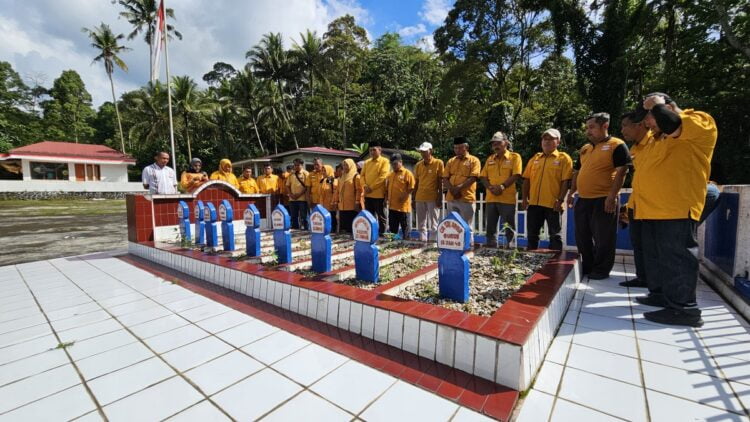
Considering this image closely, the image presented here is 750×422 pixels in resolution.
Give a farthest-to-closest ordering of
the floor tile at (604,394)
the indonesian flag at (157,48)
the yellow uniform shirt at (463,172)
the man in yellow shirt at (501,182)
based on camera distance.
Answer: the indonesian flag at (157,48)
the yellow uniform shirt at (463,172)
the man in yellow shirt at (501,182)
the floor tile at (604,394)

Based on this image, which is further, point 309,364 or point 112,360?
point 112,360

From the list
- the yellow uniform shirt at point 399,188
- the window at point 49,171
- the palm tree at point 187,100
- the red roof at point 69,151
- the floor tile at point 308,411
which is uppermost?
the palm tree at point 187,100

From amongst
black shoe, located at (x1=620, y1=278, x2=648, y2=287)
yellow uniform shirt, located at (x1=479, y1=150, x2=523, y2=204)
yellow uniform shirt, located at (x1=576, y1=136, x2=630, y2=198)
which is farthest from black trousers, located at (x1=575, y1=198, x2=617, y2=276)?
yellow uniform shirt, located at (x1=479, y1=150, x2=523, y2=204)

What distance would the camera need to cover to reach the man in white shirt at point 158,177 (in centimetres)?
575

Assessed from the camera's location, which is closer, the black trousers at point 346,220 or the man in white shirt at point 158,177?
the man in white shirt at point 158,177

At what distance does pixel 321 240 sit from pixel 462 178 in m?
2.49

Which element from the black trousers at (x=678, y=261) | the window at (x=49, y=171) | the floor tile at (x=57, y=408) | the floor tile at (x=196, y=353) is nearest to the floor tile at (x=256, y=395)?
the floor tile at (x=196, y=353)

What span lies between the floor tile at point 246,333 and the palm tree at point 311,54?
84.6 ft

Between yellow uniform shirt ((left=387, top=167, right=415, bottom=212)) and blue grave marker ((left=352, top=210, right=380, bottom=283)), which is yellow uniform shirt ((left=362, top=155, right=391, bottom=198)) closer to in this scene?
Result: yellow uniform shirt ((left=387, top=167, right=415, bottom=212))

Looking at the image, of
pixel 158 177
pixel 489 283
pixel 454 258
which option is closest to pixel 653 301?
pixel 489 283

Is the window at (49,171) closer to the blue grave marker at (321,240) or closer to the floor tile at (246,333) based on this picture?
the blue grave marker at (321,240)

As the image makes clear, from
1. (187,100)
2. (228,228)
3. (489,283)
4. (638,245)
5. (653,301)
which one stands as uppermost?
(187,100)

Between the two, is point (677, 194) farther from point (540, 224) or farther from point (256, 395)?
point (256, 395)

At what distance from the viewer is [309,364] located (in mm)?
2074
